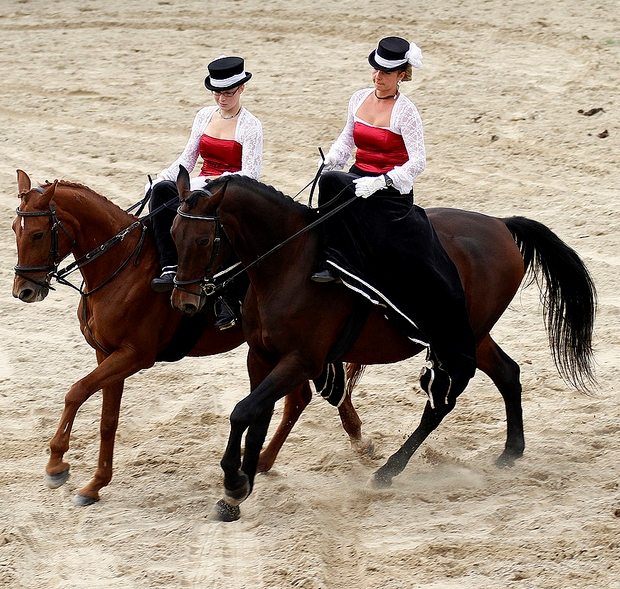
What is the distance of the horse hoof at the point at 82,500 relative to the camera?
6344 mm

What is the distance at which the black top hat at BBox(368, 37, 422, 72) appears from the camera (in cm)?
593

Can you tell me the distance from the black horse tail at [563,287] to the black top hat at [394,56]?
4.92ft

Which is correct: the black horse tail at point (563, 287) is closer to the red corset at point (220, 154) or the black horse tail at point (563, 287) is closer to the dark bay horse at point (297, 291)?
the dark bay horse at point (297, 291)

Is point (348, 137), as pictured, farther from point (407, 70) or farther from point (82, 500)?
point (82, 500)

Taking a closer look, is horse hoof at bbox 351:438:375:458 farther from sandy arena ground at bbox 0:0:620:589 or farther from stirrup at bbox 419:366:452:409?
stirrup at bbox 419:366:452:409

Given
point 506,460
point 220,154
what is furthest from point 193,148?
point 506,460

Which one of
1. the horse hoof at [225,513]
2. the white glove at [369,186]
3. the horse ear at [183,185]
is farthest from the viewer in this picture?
the horse hoof at [225,513]

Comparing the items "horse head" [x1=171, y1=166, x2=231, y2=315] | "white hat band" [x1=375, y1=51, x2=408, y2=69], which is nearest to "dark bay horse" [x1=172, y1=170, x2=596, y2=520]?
"horse head" [x1=171, y1=166, x2=231, y2=315]

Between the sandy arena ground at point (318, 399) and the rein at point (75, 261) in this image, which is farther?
the rein at point (75, 261)

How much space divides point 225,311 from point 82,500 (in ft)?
4.68

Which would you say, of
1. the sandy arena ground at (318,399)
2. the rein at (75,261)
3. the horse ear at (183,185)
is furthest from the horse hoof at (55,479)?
the horse ear at (183,185)

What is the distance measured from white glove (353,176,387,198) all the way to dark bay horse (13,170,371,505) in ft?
4.35

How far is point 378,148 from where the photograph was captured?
606 cm

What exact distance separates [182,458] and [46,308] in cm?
310
